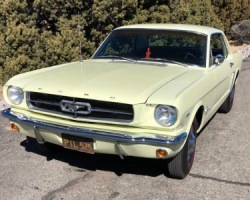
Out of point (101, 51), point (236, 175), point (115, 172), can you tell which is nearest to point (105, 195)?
point (115, 172)

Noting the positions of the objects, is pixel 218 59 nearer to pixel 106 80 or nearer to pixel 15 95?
pixel 106 80

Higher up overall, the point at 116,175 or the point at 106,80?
the point at 106,80

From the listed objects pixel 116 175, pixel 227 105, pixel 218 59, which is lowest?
pixel 227 105

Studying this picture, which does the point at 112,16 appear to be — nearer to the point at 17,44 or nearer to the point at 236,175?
the point at 17,44

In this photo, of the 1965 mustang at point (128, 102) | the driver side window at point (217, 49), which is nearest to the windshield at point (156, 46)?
the 1965 mustang at point (128, 102)

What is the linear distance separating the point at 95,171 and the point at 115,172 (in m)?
0.23

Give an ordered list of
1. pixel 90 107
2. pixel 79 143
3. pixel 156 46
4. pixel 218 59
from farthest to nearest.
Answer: pixel 156 46
pixel 218 59
pixel 79 143
pixel 90 107

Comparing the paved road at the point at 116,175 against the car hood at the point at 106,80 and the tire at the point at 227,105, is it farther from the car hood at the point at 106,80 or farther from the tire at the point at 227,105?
the tire at the point at 227,105

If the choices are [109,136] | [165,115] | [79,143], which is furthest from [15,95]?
[165,115]

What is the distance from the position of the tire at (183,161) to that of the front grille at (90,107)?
723 millimetres

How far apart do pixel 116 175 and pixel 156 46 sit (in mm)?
1929

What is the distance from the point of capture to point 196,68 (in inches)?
188

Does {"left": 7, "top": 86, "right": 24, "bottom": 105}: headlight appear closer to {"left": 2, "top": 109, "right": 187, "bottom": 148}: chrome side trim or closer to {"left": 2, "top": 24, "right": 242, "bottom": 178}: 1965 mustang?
{"left": 2, "top": 24, "right": 242, "bottom": 178}: 1965 mustang

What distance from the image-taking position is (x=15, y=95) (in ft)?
14.1
